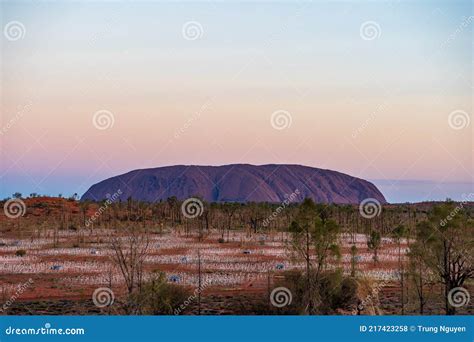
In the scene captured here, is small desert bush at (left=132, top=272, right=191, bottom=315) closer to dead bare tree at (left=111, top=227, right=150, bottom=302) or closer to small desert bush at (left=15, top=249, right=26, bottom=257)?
dead bare tree at (left=111, top=227, right=150, bottom=302)

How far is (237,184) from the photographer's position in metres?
164

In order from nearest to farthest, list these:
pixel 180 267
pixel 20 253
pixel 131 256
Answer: pixel 131 256
pixel 180 267
pixel 20 253

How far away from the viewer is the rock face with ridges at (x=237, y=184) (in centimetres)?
16162

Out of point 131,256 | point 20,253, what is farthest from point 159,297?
point 20,253

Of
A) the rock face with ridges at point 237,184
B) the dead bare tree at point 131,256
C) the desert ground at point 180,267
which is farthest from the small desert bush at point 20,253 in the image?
the rock face with ridges at point 237,184

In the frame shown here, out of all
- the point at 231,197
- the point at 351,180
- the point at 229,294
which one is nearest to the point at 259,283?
the point at 229,294

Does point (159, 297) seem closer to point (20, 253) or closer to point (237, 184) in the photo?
point (20, 253)

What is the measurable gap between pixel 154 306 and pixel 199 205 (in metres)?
38.6

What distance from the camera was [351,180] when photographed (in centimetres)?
18688

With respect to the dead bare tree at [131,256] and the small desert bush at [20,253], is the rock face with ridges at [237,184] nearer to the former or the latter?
the small desert bush at [20,253]

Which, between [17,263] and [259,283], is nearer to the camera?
[259,283]
